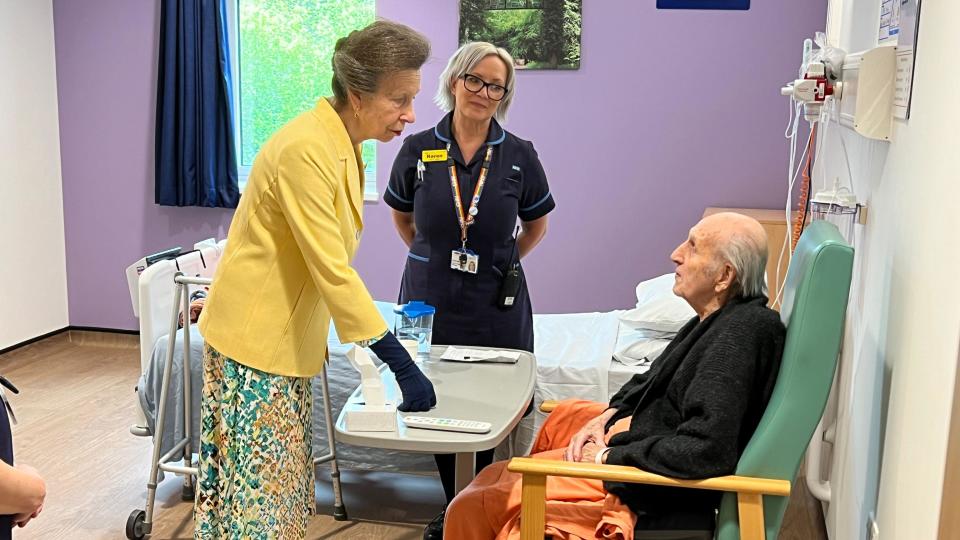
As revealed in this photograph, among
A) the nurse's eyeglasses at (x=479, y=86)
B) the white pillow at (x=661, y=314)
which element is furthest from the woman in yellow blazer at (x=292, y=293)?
the white pillow at (x=661, y=314)

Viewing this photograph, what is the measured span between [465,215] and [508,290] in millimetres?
259

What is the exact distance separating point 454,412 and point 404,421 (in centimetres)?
13

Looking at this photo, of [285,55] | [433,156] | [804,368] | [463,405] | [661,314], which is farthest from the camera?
[285,55]

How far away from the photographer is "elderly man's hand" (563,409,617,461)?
2.35 meters

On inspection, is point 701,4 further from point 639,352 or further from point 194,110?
point 194,110

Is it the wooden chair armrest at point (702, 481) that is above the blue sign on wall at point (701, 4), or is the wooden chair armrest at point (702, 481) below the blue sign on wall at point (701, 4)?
below

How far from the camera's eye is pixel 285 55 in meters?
5.51

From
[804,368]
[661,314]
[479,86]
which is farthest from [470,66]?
[804,368]

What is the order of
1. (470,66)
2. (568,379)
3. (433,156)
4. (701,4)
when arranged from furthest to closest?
(701,4) < (568,379) < (433,156) < (470,66)

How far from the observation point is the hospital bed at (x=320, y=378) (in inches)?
132

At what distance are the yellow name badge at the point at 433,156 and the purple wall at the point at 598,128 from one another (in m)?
2.16

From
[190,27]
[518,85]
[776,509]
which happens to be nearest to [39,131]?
[190,27]

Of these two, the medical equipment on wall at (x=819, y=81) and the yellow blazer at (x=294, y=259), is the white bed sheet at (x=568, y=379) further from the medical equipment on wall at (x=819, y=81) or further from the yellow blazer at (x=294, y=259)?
the yellow blazer at (x=294, y=259)

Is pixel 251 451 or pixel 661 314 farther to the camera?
pixel 661 314
